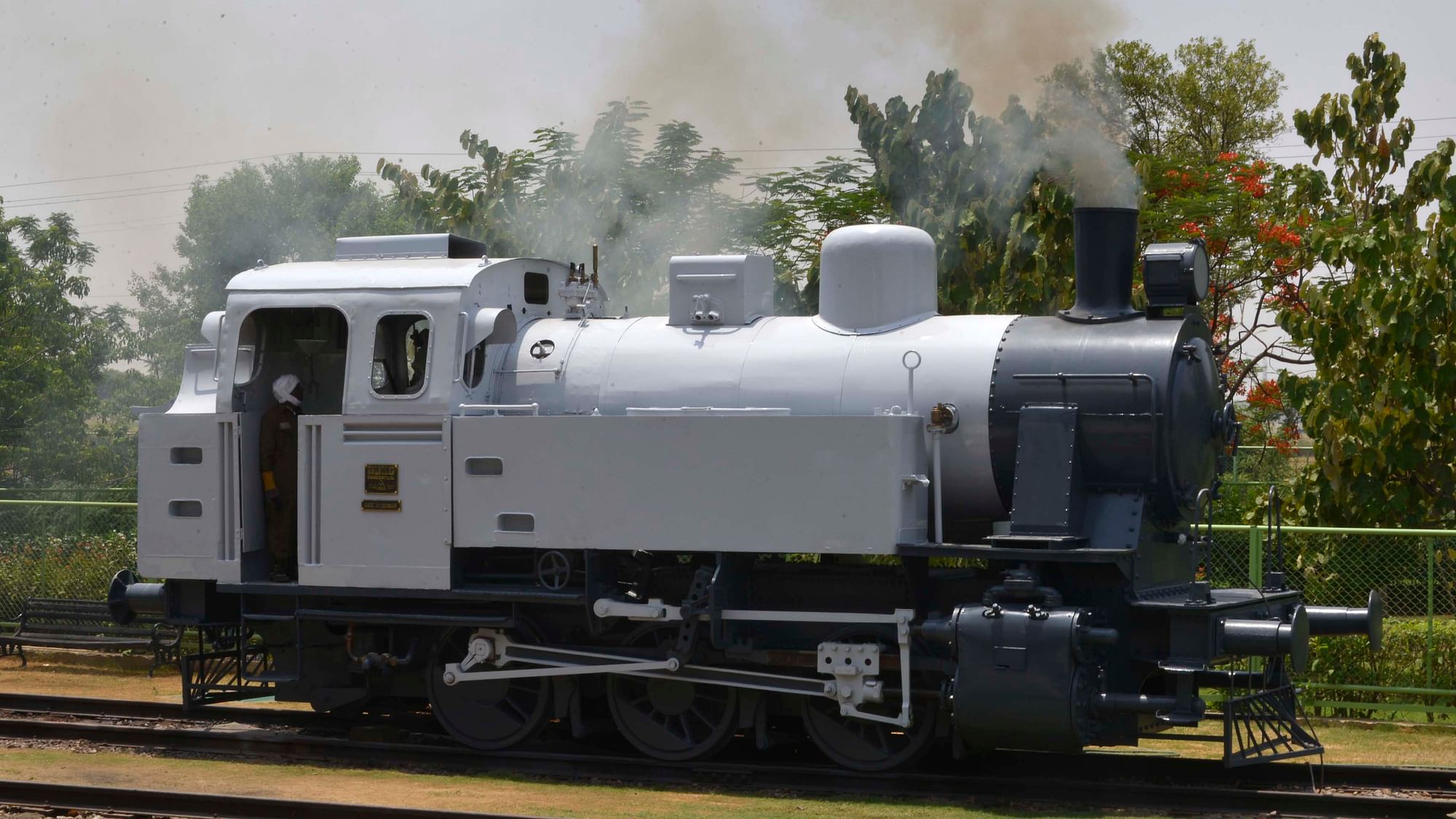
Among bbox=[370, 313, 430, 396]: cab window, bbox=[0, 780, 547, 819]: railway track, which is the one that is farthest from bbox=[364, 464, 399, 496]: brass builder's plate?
bbox=[0, 780, 547, 819]: railway track

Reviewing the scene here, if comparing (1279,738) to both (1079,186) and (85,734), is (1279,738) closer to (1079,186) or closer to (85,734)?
(1079,186)

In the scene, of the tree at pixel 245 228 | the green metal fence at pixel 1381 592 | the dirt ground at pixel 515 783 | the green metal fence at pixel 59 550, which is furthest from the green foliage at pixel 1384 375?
the tree at pixel 245 228

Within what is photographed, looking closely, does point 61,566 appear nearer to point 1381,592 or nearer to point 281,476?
point 281,476

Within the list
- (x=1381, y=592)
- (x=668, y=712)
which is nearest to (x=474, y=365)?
(x=668, y=712)

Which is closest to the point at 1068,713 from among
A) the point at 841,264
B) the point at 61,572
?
the point at 841,264

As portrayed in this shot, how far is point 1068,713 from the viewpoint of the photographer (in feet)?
27.4

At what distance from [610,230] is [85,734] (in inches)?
303

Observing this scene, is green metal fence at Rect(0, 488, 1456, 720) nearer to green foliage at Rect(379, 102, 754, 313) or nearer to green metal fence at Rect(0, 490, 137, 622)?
green foliage at Rect(379, 102, 754, 313)

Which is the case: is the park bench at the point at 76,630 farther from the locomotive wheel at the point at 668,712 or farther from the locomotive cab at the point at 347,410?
the locomotive wheel at the point at 668,712

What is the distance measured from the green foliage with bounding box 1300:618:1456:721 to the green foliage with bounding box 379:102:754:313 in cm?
736

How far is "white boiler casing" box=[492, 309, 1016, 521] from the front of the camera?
935 centimetres

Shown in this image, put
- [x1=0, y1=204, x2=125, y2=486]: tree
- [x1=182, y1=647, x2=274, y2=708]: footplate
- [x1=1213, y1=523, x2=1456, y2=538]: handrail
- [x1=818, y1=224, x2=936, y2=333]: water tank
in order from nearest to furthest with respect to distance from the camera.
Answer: [x1=818, y1=224, x2=936, y2=333]: water tank → [x1=182, y1=647, x2=274, y2=708]: footplate → [x1=1213, y1=523, x2=1456, y2=538]: handrail → [x1=0, y1=204, x2=125, y2=486]: tree

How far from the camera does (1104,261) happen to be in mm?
9500

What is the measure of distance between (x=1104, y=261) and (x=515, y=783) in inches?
194
